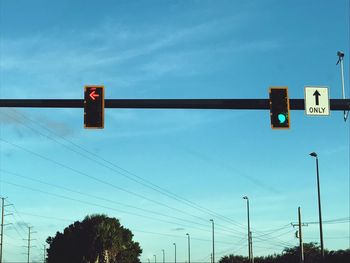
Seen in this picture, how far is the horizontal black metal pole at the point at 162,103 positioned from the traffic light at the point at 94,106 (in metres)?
0.30

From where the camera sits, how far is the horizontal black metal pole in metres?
19.3

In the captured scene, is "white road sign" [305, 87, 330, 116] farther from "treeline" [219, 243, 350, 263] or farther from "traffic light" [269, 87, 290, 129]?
"treeline" [219, 243, 350, 263]

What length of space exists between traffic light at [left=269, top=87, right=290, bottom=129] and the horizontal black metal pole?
0.42 m

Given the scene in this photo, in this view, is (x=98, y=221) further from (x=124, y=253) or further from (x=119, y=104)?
(x=119, y=104)

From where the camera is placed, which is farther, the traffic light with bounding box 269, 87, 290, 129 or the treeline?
the treeline

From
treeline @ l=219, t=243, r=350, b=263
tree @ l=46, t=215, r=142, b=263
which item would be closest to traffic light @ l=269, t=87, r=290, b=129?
treeline @ l=219, t=243, r=350, b=263

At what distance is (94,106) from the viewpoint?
19.0m

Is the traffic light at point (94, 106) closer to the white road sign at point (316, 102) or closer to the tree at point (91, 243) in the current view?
the white road sign at point (316, 102)

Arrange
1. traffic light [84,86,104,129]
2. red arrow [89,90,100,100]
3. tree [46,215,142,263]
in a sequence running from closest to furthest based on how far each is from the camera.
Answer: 1. traffic light [84,86,104,129]
2. red arrow [89,90,100,100]
3. tree [46,215,142,263]

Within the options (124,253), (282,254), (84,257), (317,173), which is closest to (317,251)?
(282,254)

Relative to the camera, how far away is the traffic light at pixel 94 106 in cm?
1884

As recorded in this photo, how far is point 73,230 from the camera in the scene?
3743 inches

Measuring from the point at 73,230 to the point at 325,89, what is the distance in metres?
80.0

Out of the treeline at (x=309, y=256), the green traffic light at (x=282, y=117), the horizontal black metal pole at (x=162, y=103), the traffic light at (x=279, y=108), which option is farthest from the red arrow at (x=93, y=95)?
the treeline at (x=309, y=256)
